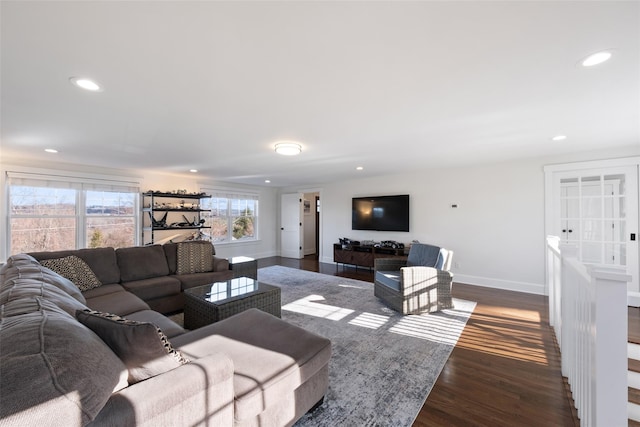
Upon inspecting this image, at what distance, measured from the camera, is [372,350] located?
2.45 m

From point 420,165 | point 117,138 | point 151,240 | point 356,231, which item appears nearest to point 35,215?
point 151,240

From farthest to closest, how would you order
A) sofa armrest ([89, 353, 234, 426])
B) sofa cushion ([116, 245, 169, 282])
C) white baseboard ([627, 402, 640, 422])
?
sofa cushion ([116, 245, 169, 282]), white baseboard ([627, 402, 640, 422]), sofa armrest ([89, 353, 234, 426])

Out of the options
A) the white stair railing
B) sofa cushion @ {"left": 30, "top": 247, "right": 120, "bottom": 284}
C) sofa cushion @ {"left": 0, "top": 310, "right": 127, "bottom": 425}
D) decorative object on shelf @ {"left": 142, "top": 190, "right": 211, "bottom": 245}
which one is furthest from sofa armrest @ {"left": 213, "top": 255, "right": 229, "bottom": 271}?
the white stair railing

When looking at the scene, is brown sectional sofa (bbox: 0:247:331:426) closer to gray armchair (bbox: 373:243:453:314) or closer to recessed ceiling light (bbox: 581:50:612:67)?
gray armchair (bbox: 373:243:453:314)

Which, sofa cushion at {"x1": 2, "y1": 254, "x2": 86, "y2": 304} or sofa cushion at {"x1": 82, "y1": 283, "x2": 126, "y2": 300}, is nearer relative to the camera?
sofa cushion at {"x1": 2, "y1": 254, "x2": 86, "y2": 304}

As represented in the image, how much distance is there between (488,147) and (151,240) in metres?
6.21

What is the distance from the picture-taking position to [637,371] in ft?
6.15

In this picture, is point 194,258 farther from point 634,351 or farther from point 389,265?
point 634,351

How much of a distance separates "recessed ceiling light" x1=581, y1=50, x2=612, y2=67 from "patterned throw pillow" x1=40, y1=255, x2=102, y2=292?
4692mm

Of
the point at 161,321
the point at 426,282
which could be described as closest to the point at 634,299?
the point at 426,282

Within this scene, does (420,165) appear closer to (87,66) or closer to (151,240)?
(87,66)

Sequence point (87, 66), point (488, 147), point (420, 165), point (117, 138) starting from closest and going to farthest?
point (87, 66), point (117, 138), point (488, 147), point (420, 165)

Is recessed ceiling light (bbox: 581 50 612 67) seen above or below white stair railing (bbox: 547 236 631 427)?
above

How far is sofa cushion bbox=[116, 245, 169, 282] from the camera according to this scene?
11.0 ft
